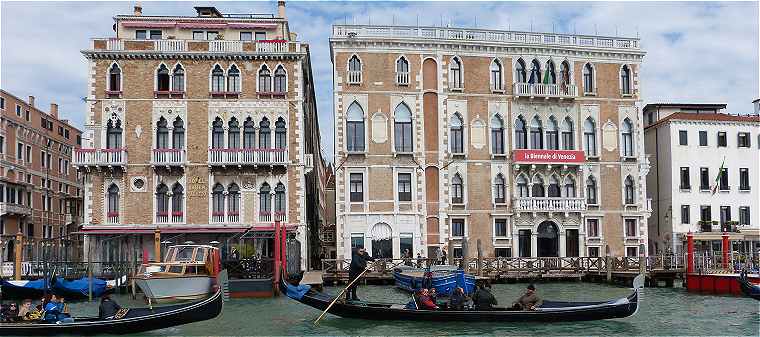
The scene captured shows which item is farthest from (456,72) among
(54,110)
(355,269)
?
(54,110)

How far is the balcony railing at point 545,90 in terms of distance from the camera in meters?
35.3

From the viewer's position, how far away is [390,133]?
3438 cm

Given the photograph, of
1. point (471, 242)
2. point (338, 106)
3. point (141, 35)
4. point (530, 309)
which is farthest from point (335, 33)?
point (530, 309)

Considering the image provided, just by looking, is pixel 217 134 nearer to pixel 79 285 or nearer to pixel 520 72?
pixel 79 285

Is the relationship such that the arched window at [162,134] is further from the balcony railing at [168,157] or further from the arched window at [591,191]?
the arched window at [591,191]

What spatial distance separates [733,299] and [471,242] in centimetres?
1180

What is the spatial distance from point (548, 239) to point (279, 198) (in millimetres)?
11582

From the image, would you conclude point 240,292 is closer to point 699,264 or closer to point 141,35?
point 141,35

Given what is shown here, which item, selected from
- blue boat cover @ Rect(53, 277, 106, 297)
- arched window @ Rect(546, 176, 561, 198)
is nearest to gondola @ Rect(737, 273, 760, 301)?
arched window @ Rect(546, 176, 561, 198)

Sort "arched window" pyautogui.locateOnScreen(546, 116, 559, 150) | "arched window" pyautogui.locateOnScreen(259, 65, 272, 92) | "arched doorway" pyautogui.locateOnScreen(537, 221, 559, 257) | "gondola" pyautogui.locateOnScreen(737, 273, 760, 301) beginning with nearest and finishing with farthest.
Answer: "gondola" pyautogui.locateOnScreen(737, 273, 760, 301) < "arched window" pyautogui.locateOnScreen(259, 65, 272, 92) < "arched doorway" pyautogui.locateOnScreen(537, 221, 559, 257) < "arched window" pyautogui.locateOnScreen(546, 116, 559, 150)

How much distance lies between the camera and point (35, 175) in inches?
1800

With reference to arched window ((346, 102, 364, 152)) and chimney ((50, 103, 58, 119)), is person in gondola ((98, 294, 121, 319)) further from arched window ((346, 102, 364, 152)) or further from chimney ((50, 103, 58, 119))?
chimney ((50, 103, 58, 119))

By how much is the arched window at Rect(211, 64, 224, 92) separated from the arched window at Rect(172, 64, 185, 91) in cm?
116

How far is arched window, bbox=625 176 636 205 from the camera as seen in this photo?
36.4 meters
